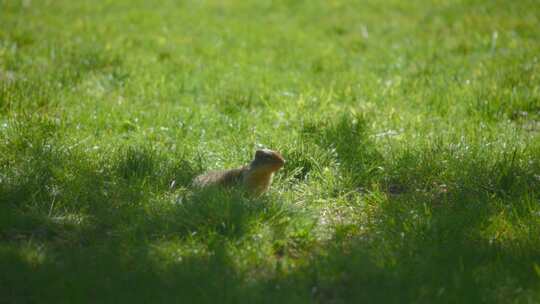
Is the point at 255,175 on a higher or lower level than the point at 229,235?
higher

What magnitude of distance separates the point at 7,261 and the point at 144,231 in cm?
88

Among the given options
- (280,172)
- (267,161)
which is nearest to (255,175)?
(267,161)

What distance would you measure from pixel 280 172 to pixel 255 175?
64 cm

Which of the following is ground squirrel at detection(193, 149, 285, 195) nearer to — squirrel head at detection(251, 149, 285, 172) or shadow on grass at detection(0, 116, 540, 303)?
squirrel head at detection(251, 149, 285, 172)

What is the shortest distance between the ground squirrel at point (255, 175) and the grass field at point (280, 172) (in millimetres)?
177

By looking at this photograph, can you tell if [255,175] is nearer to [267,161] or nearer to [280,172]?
[267,161]

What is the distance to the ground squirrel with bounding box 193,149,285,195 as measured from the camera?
4793 mm

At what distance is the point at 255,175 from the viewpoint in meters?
4.80

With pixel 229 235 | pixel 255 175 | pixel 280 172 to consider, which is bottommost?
pixel 280 172

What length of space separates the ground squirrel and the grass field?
18 centimetres

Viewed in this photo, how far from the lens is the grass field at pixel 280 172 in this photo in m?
3.89

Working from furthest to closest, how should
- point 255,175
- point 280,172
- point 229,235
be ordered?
point 280,172 → point 255,175 → point 229,235

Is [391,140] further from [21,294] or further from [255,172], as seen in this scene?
[21,294]

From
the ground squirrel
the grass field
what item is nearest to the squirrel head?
the ground squirrel
